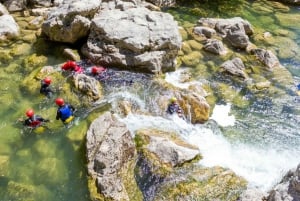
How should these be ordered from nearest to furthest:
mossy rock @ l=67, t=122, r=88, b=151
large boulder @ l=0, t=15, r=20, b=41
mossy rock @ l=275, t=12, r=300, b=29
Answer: mossy rock @ l=67, t=122, r=88, b=151
large boulder @ l=0, t=15, r=20, b=41
mossy rock @ l=275, t=12, r=300, b=29

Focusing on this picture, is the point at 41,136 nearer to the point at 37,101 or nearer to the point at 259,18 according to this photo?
the point at 37,101

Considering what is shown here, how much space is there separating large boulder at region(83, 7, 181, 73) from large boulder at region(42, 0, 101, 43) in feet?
2.31

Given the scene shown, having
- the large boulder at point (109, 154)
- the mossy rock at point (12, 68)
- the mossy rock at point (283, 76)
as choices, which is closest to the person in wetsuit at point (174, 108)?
the large boulder at point (109, 154)

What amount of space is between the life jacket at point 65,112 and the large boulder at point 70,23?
5889 mm

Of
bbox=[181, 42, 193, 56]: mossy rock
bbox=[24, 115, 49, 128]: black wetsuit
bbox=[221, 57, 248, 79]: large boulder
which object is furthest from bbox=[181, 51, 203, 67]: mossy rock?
bbox=[24, 115, 49, 128]: black wetsuit

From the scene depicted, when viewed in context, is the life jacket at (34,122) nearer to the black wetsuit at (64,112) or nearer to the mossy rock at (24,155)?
the black wetsuit at (64,112)

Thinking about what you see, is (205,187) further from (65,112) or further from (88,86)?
Answer: (88,86)

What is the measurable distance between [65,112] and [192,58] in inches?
334

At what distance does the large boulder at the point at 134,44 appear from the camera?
18.5 m

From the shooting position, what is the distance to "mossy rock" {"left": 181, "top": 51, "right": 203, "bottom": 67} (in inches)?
787

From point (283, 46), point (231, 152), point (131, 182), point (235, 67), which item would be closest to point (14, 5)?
point (235, 67)

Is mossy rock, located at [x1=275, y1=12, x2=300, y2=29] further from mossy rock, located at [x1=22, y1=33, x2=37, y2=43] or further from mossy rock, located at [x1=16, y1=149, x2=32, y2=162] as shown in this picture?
mossy rock, located at [x1=16, y1=149, x2=32, y2=162]

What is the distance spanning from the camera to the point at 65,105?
1544 centimetres

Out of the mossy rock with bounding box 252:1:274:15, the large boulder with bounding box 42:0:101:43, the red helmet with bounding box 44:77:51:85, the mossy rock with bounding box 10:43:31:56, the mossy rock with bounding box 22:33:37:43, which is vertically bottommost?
the mossy rock with bounding box 252:1:274:15
